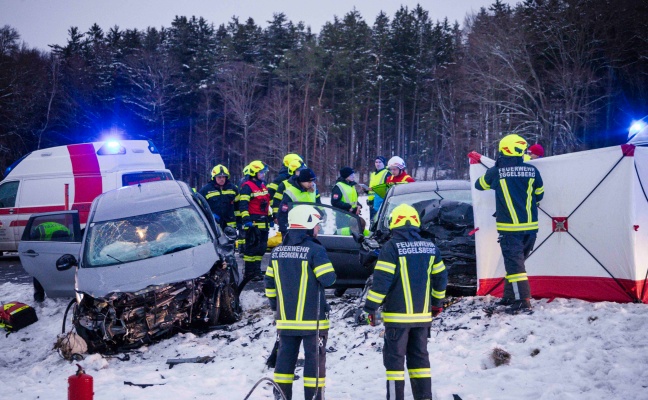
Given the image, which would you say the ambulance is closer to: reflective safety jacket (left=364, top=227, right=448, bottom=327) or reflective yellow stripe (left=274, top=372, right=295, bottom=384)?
reflective yellow stripe (left=274, top=372, right=295, bottom=384)

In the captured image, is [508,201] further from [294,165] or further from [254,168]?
[254,168]

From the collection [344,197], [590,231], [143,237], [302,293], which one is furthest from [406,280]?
[344,197]

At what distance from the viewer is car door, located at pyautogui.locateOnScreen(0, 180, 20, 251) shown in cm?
1370

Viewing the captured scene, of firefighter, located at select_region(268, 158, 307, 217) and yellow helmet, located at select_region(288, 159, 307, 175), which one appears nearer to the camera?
firefighter, located at select_region(268, 158, 307, 217)

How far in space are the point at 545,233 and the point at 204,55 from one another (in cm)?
4578

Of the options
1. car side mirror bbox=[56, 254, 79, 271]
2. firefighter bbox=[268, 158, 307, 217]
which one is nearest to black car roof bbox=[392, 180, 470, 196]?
firefighter bbox=[268, 158, 307, 217]

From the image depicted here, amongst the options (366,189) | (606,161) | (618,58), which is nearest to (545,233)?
(606,161)

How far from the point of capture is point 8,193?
45.3 ft

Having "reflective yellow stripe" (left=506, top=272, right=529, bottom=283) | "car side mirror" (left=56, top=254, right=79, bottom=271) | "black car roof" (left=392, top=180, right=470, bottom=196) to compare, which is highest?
"black car roof" (left=392, top=180, right=470, bottom=196)

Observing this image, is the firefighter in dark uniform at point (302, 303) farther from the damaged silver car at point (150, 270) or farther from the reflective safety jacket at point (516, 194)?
the reflective safety jacket at point (516, 194)

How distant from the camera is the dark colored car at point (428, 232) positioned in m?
7.55

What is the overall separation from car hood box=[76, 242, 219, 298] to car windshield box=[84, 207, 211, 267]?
0.21 meters

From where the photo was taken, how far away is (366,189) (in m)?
10.9

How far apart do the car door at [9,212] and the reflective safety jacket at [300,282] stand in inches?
446
